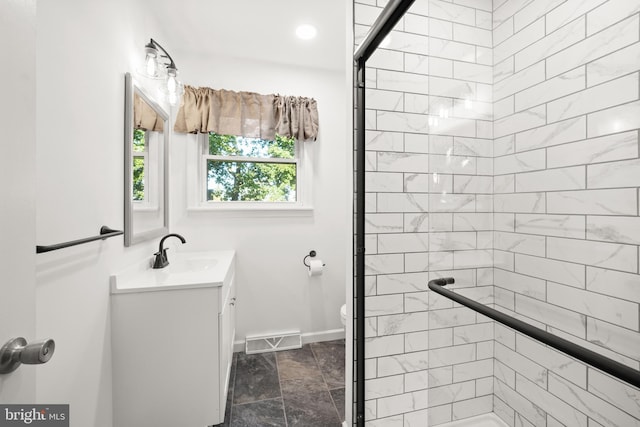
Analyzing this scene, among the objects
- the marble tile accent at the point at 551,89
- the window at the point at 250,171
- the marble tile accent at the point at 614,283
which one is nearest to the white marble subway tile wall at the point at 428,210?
the marble tile accent at the point at 551,89

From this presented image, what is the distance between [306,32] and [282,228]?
1.55 metres

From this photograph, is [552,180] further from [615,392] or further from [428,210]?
[615,392]

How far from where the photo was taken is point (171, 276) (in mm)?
1490

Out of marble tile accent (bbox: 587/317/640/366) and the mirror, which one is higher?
the mirror

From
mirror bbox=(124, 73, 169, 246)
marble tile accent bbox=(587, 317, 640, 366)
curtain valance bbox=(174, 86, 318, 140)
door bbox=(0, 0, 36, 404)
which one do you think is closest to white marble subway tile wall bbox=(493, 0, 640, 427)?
marble tile accent bbox=(587, 317, 640, 366)

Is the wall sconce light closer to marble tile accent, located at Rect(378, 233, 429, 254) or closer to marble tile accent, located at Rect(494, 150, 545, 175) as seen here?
marble tile accent, located at Rect(378, 233, 429, 254)

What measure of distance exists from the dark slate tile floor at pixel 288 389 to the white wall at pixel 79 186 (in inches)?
27.2

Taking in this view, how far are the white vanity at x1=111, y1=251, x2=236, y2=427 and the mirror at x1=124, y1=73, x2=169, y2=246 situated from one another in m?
0.35

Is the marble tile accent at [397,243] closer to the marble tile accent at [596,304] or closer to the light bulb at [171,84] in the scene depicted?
the marble tile accent at [596,304]

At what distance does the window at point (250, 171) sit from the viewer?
7.52 ft

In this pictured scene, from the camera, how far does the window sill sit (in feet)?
7.24

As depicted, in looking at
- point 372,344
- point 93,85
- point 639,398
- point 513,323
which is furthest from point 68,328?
point 639,398

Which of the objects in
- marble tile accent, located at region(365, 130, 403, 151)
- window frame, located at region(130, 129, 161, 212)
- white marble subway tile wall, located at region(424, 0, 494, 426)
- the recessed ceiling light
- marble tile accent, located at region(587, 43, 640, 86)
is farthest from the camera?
the recessed ceiling light

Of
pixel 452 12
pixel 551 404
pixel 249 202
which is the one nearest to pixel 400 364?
pixel 551 404
